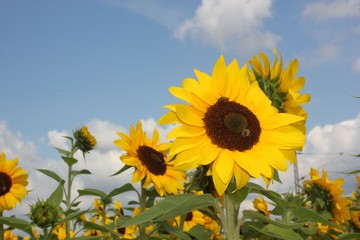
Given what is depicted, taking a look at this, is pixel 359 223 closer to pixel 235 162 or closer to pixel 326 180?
pixel 326 180

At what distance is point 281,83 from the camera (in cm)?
239

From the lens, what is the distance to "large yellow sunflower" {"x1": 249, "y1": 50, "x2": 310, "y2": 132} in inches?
91.6

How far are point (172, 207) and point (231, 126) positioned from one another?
529 mm

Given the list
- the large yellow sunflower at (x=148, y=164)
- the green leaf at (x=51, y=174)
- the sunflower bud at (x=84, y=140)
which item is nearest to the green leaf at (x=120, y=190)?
the large yellow sunflower at (x=148, y=164)

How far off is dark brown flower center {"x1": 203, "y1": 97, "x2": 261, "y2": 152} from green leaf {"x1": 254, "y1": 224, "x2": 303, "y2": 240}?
1.17 feet

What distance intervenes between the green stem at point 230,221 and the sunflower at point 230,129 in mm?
82

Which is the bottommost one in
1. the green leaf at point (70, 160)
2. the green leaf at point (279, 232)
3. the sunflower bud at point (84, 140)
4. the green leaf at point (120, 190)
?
the green leaf at point (279, 232)

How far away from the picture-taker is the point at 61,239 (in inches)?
185

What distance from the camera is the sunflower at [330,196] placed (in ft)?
12.1

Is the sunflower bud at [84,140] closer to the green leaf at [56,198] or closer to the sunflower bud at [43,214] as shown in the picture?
the green leaf at [56,198]

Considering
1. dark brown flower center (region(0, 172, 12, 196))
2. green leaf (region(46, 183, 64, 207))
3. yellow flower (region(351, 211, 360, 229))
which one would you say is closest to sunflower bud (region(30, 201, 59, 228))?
green leaf (region(46, 183, 64, 207))

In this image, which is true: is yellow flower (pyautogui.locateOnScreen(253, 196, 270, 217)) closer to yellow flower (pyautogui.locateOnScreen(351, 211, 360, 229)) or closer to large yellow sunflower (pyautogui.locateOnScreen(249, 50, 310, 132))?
yellow flower (pyautogui.locateOnScreen(351, 211, 360, 229))

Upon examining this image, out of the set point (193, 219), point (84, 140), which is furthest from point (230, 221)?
point (84, 140)

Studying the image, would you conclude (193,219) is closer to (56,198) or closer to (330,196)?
(330,196)
